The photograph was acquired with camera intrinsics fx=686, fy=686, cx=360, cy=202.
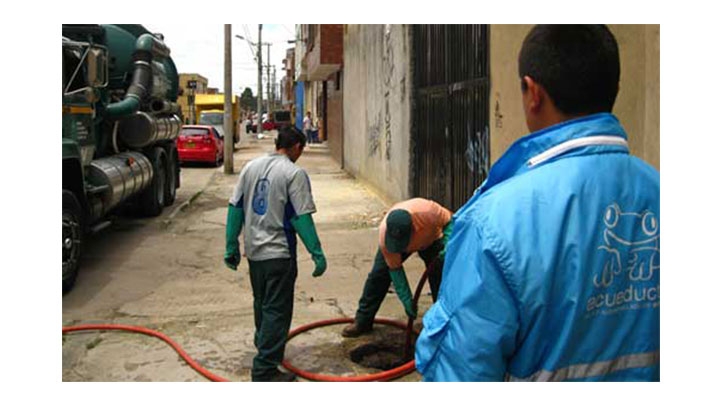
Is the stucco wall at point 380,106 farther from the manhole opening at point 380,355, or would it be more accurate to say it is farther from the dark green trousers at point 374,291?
the manhole opening at point 380,355

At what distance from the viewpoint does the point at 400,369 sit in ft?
14.7

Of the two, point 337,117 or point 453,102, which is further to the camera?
point 337,117

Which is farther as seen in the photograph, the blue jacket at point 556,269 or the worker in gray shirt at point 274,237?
the worker in gray shirt at point 274,237

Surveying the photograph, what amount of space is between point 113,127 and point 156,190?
1798 mm

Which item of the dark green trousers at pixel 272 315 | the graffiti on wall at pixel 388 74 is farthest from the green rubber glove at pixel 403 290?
the graffiti on wall at pixel 388 74

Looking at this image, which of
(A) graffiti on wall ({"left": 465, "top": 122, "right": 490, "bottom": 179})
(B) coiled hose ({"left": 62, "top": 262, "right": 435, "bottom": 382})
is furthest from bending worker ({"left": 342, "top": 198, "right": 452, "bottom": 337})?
(A) graffiti on wall ({"left": 465, "top": 122, "right": 490, "bottom": 179})

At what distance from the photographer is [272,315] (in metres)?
4.46

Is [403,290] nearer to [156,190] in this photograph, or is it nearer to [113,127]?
[113,127]

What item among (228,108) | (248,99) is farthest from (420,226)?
(248,99)

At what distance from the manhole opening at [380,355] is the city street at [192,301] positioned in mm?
76

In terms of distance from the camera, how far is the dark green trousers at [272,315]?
4.44 meters

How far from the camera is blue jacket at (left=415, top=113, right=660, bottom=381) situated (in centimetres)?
154

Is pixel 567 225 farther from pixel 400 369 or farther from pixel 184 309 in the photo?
pixel 184 309

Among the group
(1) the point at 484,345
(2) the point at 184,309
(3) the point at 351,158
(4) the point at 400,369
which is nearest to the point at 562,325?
(1) the point at 484,345
